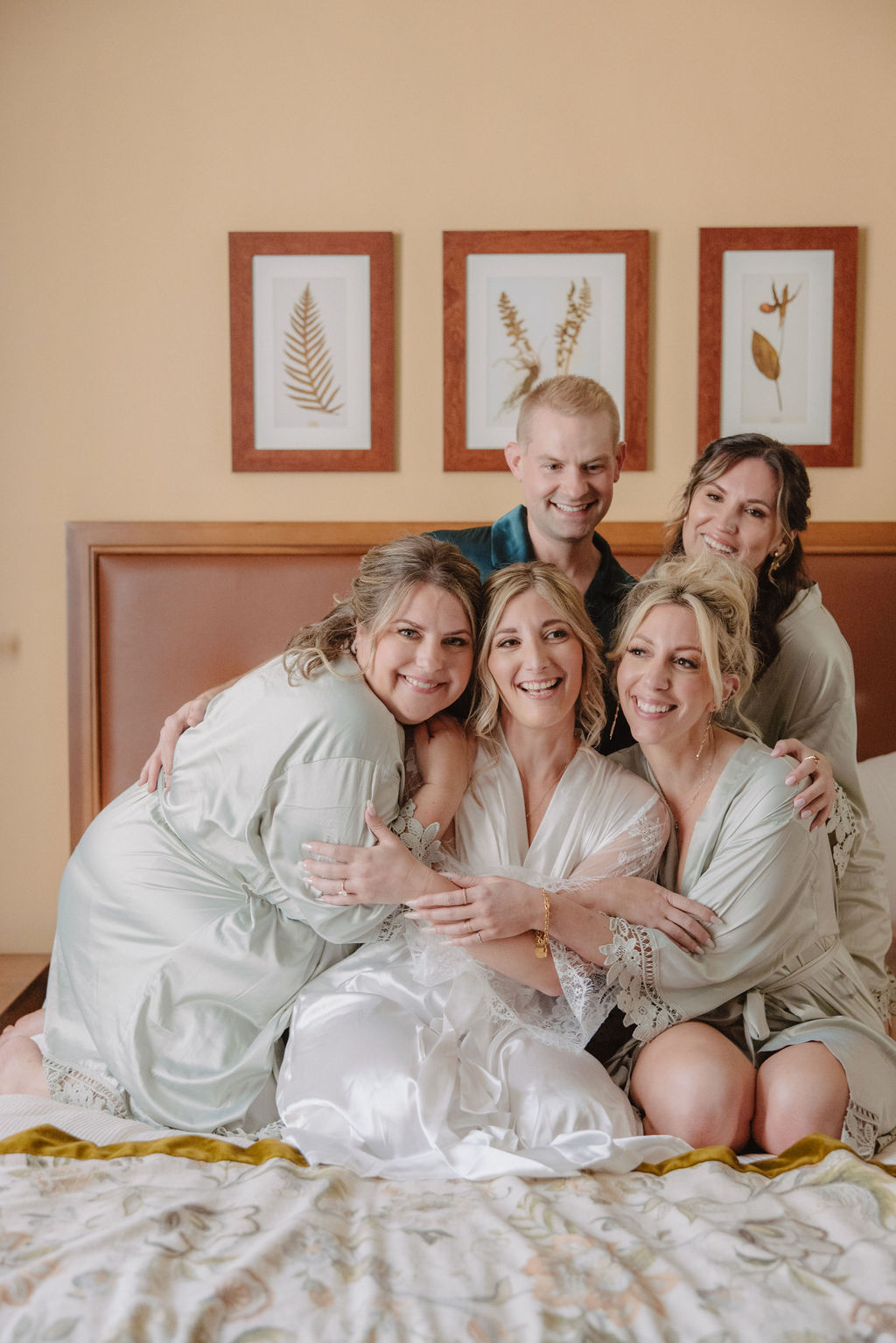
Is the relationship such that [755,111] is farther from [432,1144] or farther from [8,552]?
[432,1144]

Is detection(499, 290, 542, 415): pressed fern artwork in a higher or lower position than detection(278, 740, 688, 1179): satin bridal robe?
higher

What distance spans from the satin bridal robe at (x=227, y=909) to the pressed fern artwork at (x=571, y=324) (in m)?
1.40

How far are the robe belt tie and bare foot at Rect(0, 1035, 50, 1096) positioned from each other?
123 centimetres

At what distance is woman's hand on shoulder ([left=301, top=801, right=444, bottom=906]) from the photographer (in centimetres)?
162

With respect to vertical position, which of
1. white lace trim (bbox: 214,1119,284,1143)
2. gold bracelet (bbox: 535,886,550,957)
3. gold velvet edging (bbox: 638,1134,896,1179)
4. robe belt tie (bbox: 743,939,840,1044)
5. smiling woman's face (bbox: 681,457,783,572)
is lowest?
white lace trim (bbox: 214,1119,284,1143)

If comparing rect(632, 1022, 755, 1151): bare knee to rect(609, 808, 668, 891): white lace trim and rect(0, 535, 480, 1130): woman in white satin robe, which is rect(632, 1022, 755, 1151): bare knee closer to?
rect(609, 808, 668, 891): white lace trim

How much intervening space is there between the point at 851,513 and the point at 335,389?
4.77 feet

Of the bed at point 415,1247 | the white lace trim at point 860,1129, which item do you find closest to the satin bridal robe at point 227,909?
the bed at point 415,1247

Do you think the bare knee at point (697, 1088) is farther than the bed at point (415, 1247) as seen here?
Yes

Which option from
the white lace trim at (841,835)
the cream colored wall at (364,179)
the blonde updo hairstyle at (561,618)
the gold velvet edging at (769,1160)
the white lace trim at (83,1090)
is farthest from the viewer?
the cream colored wall at (364,179)

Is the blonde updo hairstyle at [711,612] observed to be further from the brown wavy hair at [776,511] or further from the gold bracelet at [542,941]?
the gold bracelet at [542,941]

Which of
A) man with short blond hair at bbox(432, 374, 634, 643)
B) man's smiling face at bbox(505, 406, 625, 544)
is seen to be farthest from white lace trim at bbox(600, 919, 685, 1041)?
man's smiling face at bbox(505, 406, 625, 544)

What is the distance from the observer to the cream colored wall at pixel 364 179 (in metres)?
2.69

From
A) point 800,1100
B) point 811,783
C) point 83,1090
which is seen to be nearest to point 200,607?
point 83,1090
